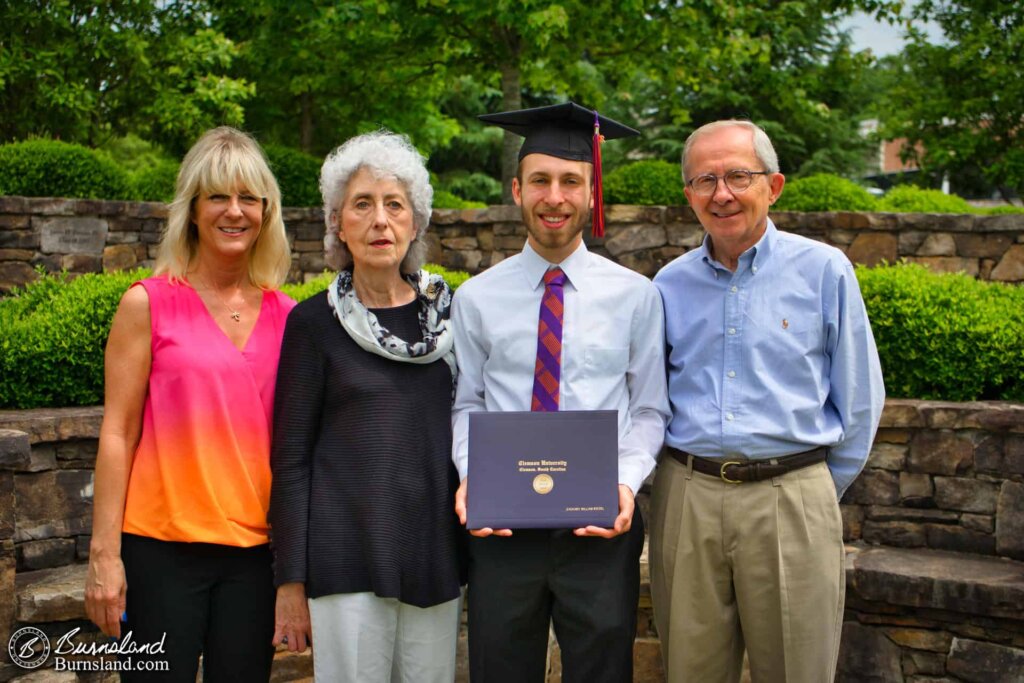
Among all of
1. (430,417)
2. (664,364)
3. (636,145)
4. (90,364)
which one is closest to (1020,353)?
(664,364)

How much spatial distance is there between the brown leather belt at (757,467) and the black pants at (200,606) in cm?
127

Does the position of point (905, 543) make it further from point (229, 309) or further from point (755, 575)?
point (229, 309)

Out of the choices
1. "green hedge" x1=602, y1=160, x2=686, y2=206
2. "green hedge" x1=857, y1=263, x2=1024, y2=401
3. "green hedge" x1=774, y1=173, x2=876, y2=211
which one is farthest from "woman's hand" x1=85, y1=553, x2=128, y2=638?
"green hedge" x1=774, y1=173, x2=876, y2=211

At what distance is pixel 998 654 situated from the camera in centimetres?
356

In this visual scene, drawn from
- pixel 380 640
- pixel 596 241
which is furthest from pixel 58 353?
pixel 596 241

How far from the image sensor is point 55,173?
25.0 ft

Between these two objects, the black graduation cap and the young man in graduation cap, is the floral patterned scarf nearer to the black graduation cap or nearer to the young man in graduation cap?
the young man in graduation cap

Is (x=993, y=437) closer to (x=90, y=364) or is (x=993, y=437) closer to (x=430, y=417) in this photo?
(x=430, y=417)

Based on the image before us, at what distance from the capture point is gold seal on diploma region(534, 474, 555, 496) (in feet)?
7.78

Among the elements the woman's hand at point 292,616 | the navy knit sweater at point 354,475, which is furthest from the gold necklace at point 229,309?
the woman's hand at point 292,616

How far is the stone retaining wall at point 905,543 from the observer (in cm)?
355

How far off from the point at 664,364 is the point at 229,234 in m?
1.29

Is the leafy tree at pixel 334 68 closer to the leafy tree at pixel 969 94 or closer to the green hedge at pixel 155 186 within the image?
the green hedge at pixel 155 186

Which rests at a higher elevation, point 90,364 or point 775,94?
point 775,94
